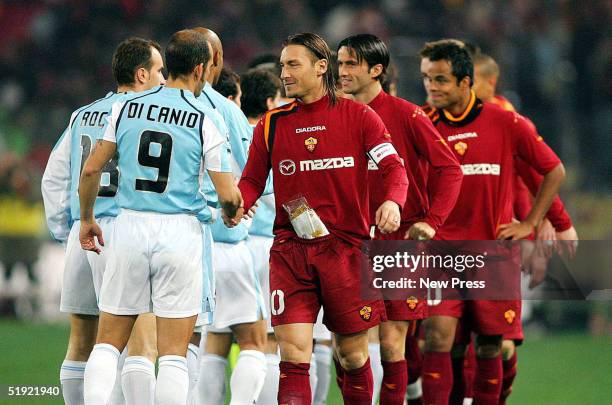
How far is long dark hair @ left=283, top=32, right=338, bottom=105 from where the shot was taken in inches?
244

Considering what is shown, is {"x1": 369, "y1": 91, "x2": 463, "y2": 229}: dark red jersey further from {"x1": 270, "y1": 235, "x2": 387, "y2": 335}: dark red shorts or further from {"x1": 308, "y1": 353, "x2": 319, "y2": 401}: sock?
{"x1": 308, "y1": 353, "x2": 319, "y2": 401}: sock

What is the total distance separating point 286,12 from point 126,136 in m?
13.3

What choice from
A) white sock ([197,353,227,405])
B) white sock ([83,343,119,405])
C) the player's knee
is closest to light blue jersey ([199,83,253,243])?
white sock ([83,343,119,405])

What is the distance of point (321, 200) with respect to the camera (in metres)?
6.16

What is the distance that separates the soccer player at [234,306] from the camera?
6.83m

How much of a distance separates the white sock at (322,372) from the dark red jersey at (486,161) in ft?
4.49

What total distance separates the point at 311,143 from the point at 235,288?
5.01 ft

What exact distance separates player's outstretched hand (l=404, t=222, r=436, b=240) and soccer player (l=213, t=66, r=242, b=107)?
1.82m

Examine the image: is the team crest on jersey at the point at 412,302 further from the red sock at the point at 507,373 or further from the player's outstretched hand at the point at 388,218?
the red sock at the point at 507,373

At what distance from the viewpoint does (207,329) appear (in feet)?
25.0

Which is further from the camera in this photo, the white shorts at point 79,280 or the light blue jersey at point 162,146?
the white shorts at point 79,280

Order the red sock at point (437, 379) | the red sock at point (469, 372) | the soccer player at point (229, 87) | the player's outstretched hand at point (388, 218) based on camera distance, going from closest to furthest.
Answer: the player's outstretched hand at point (388, 218) < the red sock at point (437, 379) < the soccer player at point (229, 87) < the red sock at point (469, 372)

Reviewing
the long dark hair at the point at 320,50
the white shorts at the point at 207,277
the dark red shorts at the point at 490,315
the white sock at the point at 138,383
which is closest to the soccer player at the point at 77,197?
the white sock at the point at 138,383

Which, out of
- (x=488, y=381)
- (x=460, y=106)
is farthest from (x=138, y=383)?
(x=460, y=106)
